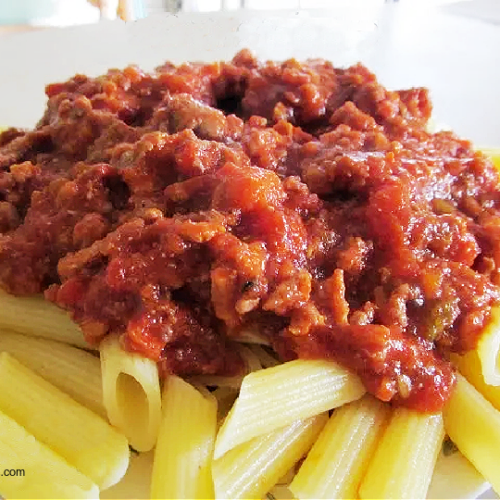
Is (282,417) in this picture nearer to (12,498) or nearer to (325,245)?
(325,245)

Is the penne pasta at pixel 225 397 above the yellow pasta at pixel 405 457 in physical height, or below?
below

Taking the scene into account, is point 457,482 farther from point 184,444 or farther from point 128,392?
point 128,392

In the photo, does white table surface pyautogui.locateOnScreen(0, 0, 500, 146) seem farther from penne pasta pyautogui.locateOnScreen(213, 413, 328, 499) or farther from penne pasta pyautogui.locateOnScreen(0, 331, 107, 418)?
penne pasta pyautogui.locateOnScreen(213, 413, 328, 499)

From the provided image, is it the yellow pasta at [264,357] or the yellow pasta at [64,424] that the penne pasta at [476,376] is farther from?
the yellow pasta at [64,424]

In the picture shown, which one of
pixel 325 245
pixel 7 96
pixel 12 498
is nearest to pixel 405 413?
pixel 325 245

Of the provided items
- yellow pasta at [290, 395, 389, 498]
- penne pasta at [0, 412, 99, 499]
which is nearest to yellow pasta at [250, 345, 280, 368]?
yellow pasta at [290, 395, 389, 498]

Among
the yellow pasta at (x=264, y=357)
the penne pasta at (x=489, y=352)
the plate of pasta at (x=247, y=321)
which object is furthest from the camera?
the yellow pasta at (x=264, y=357)

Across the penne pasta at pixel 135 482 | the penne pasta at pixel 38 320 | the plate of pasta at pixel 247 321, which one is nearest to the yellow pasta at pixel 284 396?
the plate of pasta at pixel 247 321

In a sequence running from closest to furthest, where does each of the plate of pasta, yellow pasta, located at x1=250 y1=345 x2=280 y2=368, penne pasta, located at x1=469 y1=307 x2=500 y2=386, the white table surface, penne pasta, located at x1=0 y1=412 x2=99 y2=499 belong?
penne pasta, located at x1=0 y1=412 x2=99 y2=499
the plate of pasta
penne pasta, located at x1=469 y1=307 x2=500 y2=386
yellow pasta, located at x1=250 y1=345 x2=280 y2=368
the white table surface
